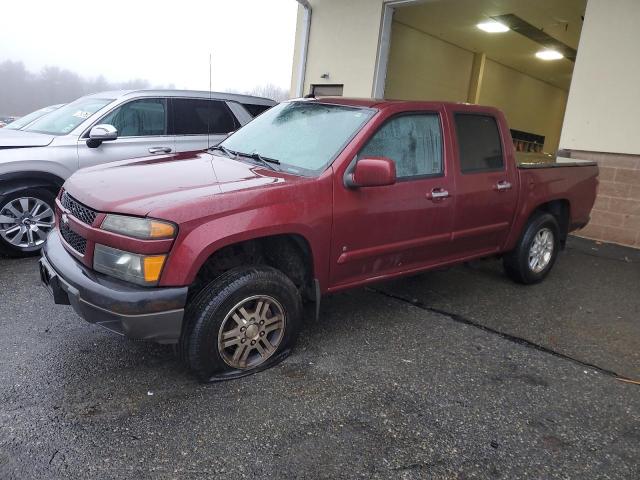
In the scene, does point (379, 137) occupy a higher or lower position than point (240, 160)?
higher

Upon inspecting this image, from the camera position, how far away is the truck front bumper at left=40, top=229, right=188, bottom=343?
2699 millimetres

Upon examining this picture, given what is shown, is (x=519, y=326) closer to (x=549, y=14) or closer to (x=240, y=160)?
(x=240, y=160)

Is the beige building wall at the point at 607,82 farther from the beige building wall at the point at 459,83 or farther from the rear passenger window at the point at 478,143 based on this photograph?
the beige building wall at the point at 459,83

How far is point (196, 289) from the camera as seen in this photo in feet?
10.2

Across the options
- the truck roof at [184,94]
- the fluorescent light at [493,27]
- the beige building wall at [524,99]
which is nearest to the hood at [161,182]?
the truck roof at [184,94]

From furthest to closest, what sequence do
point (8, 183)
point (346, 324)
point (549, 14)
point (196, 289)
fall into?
point (549, 14) < point (8, 183) < point (346, 324) < point (196, 289)

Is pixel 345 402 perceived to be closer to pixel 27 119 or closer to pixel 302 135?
pixel 302 135

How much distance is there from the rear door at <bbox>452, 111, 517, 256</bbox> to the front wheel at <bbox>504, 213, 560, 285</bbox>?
1.29 feet

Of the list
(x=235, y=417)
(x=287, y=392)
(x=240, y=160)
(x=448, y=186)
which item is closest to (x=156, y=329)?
(x=235, y=417)

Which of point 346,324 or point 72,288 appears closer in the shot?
point 72,288

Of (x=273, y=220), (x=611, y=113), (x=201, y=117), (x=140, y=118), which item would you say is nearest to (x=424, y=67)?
(x=611, y=113)

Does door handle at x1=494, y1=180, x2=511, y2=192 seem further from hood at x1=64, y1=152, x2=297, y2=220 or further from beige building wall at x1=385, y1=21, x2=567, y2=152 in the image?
beige building wall at x1=385, y1=21, x2=567, y2=152

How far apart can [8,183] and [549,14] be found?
10427 mm

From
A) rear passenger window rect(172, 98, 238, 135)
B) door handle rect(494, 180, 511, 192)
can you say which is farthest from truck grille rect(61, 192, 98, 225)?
door handle rect(494, 180, 511, 192)
